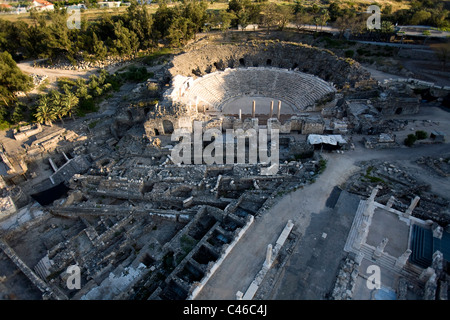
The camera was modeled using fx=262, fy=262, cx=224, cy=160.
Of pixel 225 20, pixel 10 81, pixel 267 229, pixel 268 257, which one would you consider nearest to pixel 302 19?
pixel 225 20

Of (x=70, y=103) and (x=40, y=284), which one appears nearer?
(x=40, y=284)

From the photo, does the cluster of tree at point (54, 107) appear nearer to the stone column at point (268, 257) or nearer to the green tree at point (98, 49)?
the green tree at point (98, 49)

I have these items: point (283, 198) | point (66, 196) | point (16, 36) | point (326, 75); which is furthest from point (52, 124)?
point (326, 75)

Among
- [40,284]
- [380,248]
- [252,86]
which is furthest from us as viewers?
[252,86]

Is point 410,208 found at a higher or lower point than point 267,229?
higher

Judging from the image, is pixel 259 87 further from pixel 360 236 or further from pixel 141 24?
pixel 141 24

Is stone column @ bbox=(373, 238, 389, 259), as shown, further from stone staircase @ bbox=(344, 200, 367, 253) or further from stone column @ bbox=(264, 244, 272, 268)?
stone column @ bbox=(264, 244, 272, 268)

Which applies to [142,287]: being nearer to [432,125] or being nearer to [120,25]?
[432,125]
